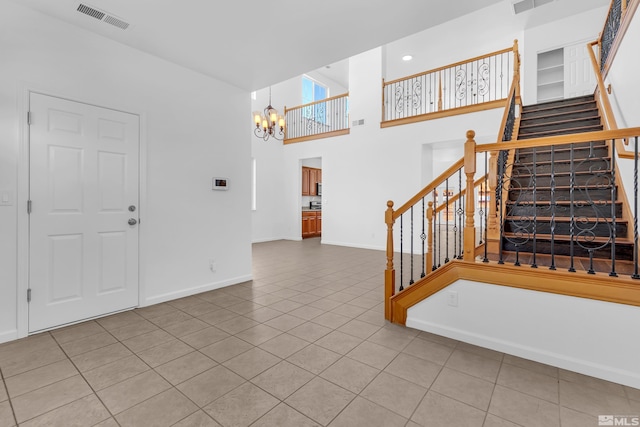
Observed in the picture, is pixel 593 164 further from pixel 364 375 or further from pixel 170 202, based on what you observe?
pixel 170 202

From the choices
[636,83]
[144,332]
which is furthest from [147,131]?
[636,83]

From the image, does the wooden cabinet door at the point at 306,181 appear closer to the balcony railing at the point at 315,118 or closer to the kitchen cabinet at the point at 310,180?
the kitchen cabinet at the point at 310,180

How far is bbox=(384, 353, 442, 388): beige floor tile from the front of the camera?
78.5 inches

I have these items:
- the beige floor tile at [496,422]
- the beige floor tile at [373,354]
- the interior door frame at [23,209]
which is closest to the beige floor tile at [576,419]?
the beige floor tile at [496,422]

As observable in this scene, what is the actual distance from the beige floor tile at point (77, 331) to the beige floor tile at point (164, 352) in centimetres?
78

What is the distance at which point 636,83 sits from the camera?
9.39ft

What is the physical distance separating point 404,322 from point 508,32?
8033 millimetres

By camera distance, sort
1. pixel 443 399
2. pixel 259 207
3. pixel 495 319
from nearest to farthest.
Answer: pixel 443 399, pixel 495 319, pixel 259 207

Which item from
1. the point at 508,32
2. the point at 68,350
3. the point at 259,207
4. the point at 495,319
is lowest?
the point at 68,350

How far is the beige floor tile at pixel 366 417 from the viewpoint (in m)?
1.59

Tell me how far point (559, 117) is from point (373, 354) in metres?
5.33

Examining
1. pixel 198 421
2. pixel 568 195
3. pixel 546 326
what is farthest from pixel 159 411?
pixel 568 195

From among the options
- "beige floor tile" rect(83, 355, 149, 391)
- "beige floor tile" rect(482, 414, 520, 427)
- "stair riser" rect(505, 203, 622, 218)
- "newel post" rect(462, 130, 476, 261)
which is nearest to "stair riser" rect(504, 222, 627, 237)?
"stair riser" rect(505, 203, 622, 218)

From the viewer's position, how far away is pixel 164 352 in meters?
2.36
